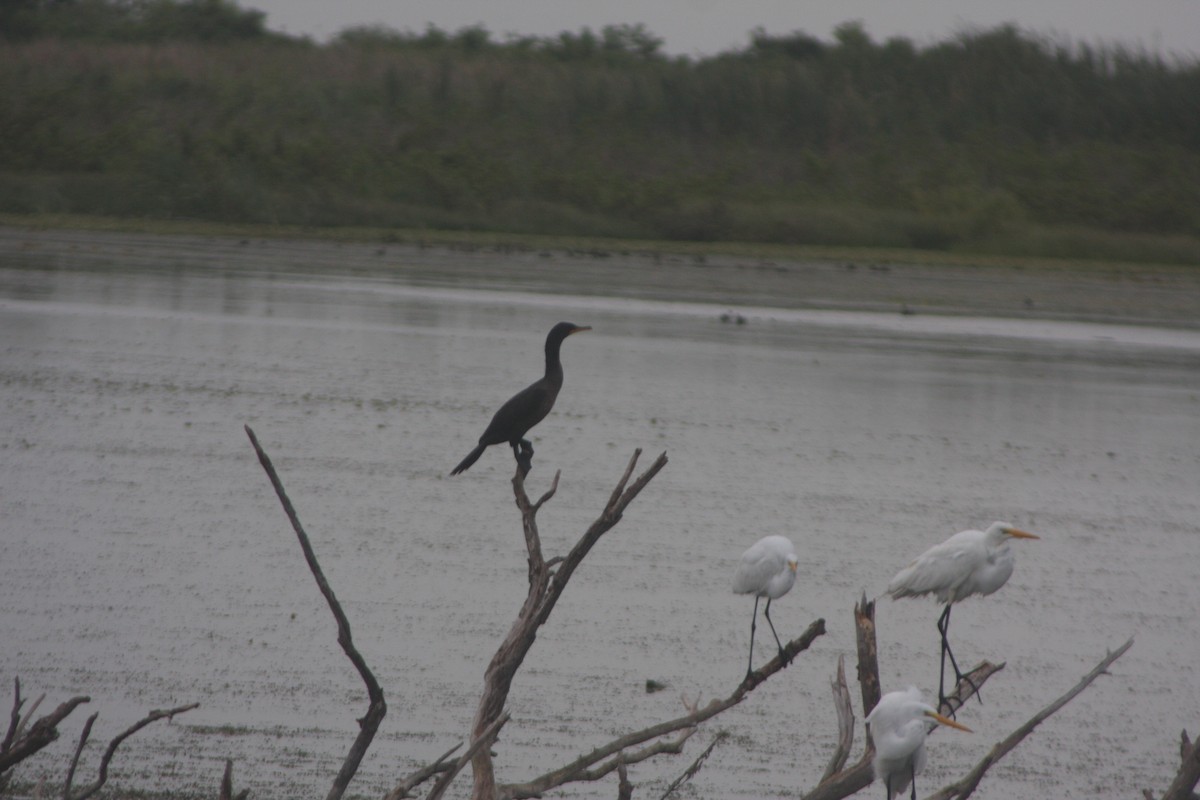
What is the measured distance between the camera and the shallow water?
5.99 metres

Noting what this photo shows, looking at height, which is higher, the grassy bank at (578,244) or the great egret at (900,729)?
the grassy bank at (578,244)

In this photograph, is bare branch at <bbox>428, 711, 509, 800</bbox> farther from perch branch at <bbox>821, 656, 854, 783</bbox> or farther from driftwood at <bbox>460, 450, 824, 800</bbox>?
perch branch at <bbox>821, 656, 854, 783</bbox>

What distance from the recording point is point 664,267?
31406mm

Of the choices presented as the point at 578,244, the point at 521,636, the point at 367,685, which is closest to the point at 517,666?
the point at 521,636

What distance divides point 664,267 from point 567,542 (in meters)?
22.9

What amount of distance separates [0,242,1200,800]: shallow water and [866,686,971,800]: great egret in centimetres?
166

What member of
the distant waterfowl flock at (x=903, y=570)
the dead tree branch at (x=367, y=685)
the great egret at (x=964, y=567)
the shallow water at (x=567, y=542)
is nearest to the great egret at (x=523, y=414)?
the distant waterfowl flock at (x=903, y=570)

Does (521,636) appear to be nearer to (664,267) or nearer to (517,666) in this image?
(517,666)

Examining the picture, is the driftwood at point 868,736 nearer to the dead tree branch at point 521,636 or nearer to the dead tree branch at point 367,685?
the dead tree branch at point 521,636

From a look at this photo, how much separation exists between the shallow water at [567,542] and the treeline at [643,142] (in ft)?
69.8

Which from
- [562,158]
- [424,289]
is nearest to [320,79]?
[562,158]

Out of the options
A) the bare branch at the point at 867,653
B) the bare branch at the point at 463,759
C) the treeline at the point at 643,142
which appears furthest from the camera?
the treeline at the point at 643,142

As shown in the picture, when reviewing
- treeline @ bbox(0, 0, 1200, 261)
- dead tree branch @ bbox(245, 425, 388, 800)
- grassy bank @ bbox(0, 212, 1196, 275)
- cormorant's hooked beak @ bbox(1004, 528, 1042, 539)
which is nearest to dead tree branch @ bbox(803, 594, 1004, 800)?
cormorant's hooked beak @ bbox(1004, 528, 1042, 539)

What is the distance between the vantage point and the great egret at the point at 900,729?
382 cm
